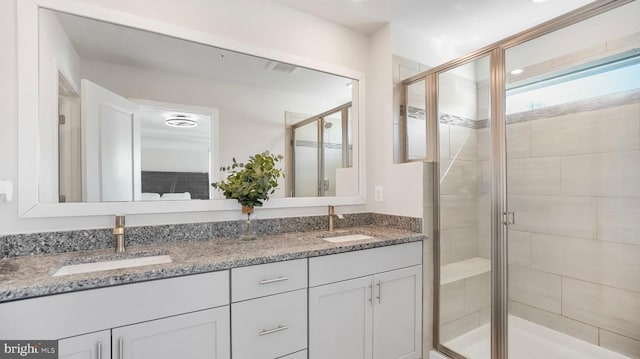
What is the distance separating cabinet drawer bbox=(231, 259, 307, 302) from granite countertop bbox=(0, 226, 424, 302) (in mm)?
33

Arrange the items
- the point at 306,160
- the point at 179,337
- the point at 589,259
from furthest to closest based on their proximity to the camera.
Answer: the point at 306,160 < the point at 589,259 < the point at 179,337

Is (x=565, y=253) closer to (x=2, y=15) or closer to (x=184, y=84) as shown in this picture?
(x=184, y=84)

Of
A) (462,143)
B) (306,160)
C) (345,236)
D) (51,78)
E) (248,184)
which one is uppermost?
(51,78)

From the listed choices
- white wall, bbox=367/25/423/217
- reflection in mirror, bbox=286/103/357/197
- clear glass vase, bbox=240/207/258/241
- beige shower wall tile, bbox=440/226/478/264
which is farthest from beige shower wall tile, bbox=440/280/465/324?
clear glass vase, bbox=240/207/258/241

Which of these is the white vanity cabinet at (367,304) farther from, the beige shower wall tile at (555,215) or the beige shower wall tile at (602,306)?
the beige shower wall tile at (602,306)

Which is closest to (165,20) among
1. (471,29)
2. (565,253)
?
(471,29)

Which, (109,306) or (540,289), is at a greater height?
(109,306)

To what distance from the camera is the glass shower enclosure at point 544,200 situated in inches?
62.9

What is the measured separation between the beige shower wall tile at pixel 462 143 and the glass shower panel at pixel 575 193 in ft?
0.75

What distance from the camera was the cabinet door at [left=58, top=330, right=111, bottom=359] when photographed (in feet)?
3.22

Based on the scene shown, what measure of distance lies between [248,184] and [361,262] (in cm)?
79

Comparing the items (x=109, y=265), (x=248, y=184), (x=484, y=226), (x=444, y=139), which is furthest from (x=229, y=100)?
(x=484, y=226)

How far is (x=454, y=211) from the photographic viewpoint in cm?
202

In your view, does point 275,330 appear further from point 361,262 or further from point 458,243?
point 458,243
